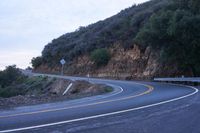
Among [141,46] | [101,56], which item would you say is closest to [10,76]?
[101,56]

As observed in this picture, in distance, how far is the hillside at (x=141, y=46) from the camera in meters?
44.8

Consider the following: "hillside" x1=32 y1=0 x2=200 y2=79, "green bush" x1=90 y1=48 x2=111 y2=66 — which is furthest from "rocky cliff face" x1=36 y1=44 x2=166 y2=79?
"green bush" x1=90 y1=48 x2=111 y2=66

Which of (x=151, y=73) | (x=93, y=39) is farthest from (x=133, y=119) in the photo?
(x=93, y=39)

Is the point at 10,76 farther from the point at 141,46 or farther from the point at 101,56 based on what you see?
the point at 141,46

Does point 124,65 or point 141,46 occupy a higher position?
point 141,46

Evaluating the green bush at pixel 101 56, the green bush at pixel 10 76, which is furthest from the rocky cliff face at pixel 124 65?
the green bush at pixel 10 76

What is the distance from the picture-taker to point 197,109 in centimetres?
1499

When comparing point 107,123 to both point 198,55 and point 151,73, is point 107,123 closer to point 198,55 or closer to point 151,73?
point 198,55

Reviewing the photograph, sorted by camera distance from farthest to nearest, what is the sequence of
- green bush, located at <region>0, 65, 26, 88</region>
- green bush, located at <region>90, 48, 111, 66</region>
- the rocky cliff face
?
green bush, located at <region>0, 65, 26, 88</region> < green bush, located at <region>90, 48, 111, 66</region> < the rocky cliff face

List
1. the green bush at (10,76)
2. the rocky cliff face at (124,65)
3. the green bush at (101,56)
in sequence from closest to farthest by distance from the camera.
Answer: the rocky cliff face at (124,65) < the green bush at (101,56) < the green bush at (10,76)

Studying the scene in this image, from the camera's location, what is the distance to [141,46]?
62938 millimetres

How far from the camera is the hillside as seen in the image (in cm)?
4481

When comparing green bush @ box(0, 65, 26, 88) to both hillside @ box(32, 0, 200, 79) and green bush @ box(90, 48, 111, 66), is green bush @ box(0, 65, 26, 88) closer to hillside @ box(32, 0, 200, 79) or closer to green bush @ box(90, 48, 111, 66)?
hillside @ box(32, 0, 200, 79)

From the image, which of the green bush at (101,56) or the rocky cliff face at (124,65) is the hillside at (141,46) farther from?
the green bush at (101,56)
